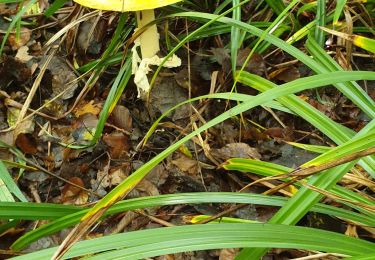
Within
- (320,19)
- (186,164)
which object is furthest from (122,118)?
(320,19)

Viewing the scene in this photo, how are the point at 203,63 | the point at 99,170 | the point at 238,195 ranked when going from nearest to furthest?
1. the point at 238,195
2. the point at 99,170
3. the point at 203,63

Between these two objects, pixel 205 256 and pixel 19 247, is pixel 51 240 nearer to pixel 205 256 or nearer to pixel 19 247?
pixel 19 247

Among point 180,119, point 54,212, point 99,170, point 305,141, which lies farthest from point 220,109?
point 54,212

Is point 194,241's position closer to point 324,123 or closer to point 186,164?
point 324,123

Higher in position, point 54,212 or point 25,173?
point 54,212

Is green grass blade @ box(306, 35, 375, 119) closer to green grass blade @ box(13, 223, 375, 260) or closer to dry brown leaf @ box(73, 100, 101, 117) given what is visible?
green grass blade @ box(13, 223, 375, 260)

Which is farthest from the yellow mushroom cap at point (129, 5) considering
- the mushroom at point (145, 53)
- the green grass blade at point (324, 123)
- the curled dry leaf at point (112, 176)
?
the curled dry leaf at point (112, 176)

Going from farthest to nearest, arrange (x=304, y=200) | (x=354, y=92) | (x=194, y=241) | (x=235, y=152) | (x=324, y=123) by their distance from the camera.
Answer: (x=235, y=152)
(x=354, y=92)
(x=324, y=123)
(x=304, y=200)
(x=194, y=241)

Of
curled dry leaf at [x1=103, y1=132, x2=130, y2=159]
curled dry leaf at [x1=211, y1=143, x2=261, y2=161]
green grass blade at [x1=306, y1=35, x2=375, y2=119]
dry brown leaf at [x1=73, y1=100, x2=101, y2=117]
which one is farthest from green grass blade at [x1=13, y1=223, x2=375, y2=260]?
dry brown leaf at [x1=73, y1=100, x2=101, y2=117]
